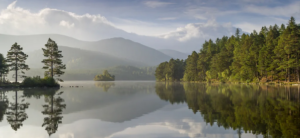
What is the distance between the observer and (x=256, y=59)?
80.5 meters

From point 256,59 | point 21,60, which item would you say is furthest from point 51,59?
point 256,59

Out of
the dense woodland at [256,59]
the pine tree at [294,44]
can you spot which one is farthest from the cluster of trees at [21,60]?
the pine tree at [294,44]

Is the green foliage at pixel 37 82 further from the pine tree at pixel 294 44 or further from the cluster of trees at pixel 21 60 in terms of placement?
the pine tree at pixel 294 44

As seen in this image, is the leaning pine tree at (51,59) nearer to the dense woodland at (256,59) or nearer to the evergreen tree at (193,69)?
the dense woodland at (256,59)

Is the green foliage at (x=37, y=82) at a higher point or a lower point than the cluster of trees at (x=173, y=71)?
lower

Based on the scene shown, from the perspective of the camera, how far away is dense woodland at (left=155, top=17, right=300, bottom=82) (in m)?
66.2

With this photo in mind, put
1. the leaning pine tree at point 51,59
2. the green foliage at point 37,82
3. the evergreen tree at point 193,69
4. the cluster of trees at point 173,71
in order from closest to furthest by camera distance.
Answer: the green foliage at point 37,82, the leaning pine tree at point 51,59, the evergreen tree at point 193,69, the cluster of trees at point 173,71

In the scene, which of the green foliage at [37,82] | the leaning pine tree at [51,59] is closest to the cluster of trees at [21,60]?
the leaning pine tree at [51,59]

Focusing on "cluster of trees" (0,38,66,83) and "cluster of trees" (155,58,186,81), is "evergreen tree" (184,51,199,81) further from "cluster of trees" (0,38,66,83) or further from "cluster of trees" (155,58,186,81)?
"cluster of trees" (0,38,66,83)

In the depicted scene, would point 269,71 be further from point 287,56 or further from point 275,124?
point 275,124

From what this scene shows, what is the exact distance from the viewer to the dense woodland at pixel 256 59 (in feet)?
217

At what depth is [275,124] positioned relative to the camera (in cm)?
1269

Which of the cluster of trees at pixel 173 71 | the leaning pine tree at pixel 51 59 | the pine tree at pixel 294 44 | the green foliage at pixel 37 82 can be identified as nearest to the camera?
the green foliage at pixel 37 82

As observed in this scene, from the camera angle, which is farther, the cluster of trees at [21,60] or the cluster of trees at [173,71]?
the cluster of trees at [173,71]
